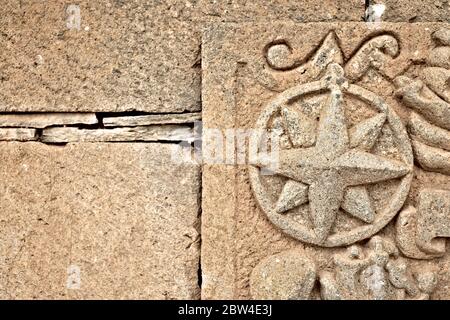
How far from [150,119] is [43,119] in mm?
443

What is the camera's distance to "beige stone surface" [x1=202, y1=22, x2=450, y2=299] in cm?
196

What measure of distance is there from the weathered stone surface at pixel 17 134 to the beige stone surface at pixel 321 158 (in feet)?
2.39

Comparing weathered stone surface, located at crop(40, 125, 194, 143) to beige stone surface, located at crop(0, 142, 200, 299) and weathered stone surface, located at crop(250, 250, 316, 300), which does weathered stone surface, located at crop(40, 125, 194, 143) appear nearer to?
beige stone surface, located at crop(0, 142, 200, 299)

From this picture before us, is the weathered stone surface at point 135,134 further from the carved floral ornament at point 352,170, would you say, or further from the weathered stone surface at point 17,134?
the carved floral ornament at point 352,170

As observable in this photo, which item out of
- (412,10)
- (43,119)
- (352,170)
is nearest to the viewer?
(352,170)

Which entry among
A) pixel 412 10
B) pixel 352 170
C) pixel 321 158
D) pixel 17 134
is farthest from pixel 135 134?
pixel 412 10

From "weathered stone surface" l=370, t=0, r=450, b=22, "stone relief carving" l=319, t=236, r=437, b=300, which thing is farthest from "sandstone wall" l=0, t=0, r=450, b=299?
"stone relief carving" l=319, t=236, r=437, b=300

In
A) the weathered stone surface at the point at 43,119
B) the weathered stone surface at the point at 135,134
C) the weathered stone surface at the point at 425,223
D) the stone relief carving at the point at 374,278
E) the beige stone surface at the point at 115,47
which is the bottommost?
the stone relief carving at the point at 374,278

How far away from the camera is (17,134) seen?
2.27m

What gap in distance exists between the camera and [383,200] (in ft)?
6.57

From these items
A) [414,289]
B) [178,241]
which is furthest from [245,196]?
[414,289]

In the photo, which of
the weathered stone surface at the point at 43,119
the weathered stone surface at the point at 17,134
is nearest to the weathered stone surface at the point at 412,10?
the weathered stone surface at the point at 43,119

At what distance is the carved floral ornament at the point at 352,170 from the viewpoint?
1955 millimetres

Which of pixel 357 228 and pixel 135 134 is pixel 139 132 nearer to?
pixel 135 134
